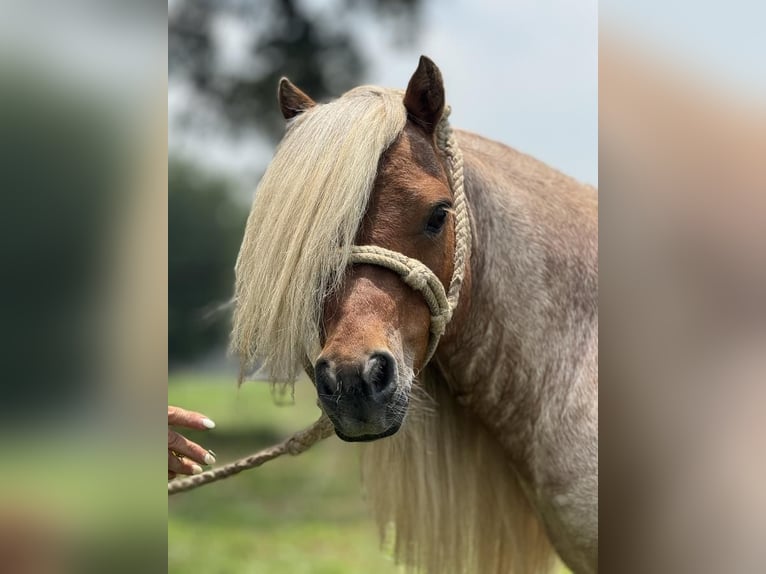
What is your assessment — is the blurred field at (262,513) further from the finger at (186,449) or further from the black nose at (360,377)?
the black nose at (360,377)

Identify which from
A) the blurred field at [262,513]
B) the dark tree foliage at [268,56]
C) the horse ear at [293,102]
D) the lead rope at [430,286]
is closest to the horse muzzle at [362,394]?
the lead rope at [430,286]

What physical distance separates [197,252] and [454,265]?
14.3 feet

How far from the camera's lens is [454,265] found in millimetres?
1214

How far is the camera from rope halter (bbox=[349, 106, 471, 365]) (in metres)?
1.06

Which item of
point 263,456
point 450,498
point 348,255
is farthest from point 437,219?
point 450,498

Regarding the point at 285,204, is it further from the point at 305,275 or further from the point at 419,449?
the point at 419,449

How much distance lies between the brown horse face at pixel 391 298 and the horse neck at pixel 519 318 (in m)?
0.16

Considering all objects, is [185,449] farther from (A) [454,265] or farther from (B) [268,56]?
(B) [268,56]

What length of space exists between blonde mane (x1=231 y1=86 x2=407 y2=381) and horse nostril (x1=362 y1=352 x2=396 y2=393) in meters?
0.11

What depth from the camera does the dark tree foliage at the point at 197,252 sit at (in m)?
5.05

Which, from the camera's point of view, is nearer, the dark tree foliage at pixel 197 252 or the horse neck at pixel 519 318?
the horse neck at pixel 519 318
